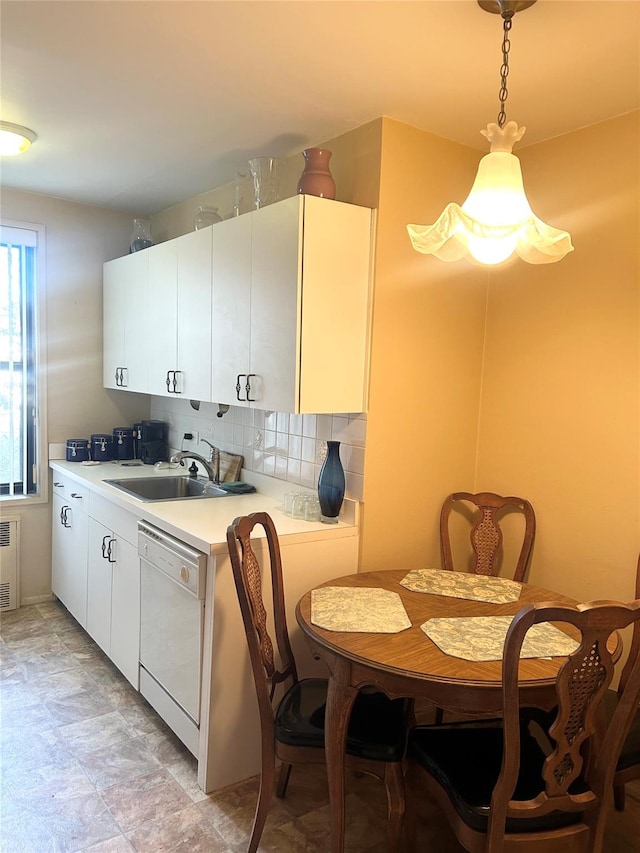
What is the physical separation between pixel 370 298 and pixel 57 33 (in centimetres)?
135

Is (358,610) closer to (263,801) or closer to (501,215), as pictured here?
(263,801)

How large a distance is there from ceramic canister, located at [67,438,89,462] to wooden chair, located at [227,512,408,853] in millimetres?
2136

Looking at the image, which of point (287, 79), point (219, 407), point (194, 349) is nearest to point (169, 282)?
point (194, 349)

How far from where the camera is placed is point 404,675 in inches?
63.5

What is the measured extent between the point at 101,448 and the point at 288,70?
8.44ft

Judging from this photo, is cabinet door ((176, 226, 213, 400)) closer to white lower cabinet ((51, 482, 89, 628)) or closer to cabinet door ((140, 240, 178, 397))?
cabinet door ((140, 240, 178, 397))

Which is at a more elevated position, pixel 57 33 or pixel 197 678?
pixel 57 33

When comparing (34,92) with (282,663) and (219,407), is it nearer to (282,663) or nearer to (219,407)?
(219,407)

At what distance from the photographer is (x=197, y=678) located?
232cm

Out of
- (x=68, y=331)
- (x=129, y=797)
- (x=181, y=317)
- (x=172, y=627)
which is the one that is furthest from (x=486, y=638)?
(x=68, y=331)

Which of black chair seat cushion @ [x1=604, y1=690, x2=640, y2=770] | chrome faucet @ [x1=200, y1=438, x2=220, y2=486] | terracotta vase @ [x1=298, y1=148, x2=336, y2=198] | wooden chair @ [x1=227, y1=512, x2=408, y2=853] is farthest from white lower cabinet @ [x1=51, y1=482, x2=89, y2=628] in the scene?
black chair seat cushion @ [x1=604, y1=690, x2=640, y2=770]

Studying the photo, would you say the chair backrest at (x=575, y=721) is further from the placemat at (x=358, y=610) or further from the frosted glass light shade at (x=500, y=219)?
the frosted glass light shade at (x=500, y=219)

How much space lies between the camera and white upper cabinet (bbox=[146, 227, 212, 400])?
293 cm

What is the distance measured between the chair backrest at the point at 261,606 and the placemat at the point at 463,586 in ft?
1.58
